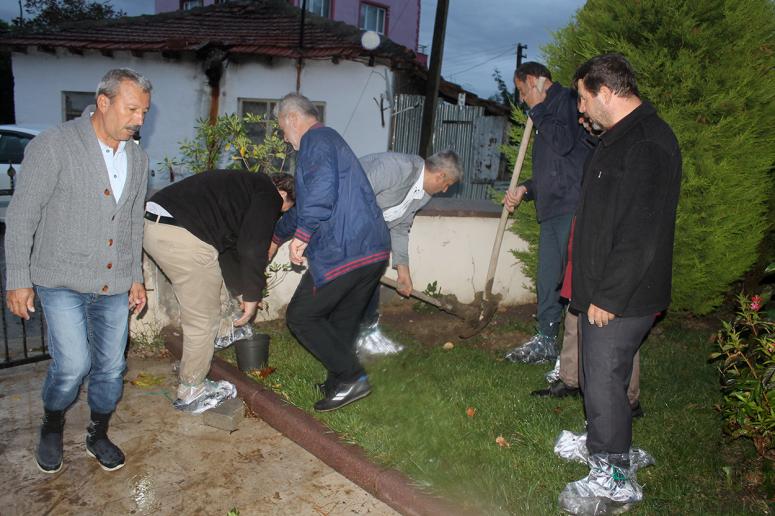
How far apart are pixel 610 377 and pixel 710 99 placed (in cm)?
305

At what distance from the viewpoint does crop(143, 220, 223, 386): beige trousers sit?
147 inches

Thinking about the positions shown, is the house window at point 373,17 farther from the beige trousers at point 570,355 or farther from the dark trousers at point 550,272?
the beige trousers at point 570,355

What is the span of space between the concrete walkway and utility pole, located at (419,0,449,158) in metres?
6.42

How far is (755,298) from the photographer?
3596 millimetres

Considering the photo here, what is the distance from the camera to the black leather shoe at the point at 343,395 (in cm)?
400

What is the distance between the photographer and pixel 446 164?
14.9ft

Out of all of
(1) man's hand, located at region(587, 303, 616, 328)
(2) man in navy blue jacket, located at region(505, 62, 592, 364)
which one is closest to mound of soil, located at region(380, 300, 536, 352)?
(2) man in navy blue jacket, located at region(505, 62, 592, 364)

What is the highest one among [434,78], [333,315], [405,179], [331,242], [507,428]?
[434,78]

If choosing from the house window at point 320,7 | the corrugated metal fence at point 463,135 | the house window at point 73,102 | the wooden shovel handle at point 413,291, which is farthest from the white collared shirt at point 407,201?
the house window at point 320,7

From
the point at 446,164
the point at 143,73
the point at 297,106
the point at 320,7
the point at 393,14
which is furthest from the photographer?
the point at 393,14

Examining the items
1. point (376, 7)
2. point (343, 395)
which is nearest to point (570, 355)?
point (343, 395)

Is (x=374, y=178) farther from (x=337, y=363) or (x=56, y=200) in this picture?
(x=56, y=200)

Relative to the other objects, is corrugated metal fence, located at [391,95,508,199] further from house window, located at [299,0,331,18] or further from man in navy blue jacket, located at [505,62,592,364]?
house window, located at [299,0,331,18]

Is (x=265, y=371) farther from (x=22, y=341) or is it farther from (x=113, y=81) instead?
(x=22, y=341)
